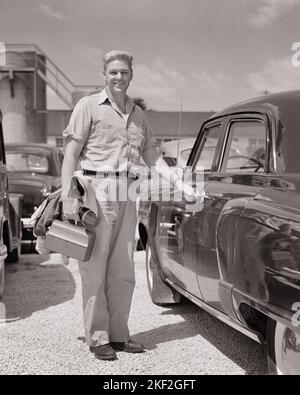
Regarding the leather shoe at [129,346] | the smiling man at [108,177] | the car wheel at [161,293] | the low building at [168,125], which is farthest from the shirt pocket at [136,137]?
the low building at [168,125]

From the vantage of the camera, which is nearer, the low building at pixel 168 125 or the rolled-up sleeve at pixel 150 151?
the rolled-up sleeve at pixel 150 151

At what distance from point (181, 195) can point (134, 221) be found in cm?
47

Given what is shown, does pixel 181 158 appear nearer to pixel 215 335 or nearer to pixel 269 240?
pixel 215 335

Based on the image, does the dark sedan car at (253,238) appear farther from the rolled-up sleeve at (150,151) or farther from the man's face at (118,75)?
the man's face at (118,75)

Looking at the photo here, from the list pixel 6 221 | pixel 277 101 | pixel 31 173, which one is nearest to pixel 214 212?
pixel 277 101

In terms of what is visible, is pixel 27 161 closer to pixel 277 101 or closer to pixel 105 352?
pixel 105 352

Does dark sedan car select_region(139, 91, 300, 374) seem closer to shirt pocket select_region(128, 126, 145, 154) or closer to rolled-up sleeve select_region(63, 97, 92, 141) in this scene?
shirt pocket select_region(128, 126, 145, 154)

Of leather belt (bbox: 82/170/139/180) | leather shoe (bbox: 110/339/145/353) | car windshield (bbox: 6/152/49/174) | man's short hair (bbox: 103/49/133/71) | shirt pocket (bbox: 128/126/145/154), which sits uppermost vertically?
man's short hair (bbox: 103/49/133/71)

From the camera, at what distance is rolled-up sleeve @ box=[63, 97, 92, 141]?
3635 mm

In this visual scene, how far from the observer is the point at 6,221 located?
5879mm

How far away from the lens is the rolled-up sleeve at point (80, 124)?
11.9 feet

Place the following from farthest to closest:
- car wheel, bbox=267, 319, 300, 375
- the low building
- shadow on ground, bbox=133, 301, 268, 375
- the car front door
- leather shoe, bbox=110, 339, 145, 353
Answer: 1. the low building
2. leather shoe, bbox=110, 339, 145, 353
3. shadow on ground, bbox=133, 301, 268, 375
4. the car front door
5. car wheel, bbox=267, 319, 300, 375

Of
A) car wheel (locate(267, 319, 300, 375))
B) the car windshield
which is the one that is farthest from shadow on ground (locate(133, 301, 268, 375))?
the car windshield
